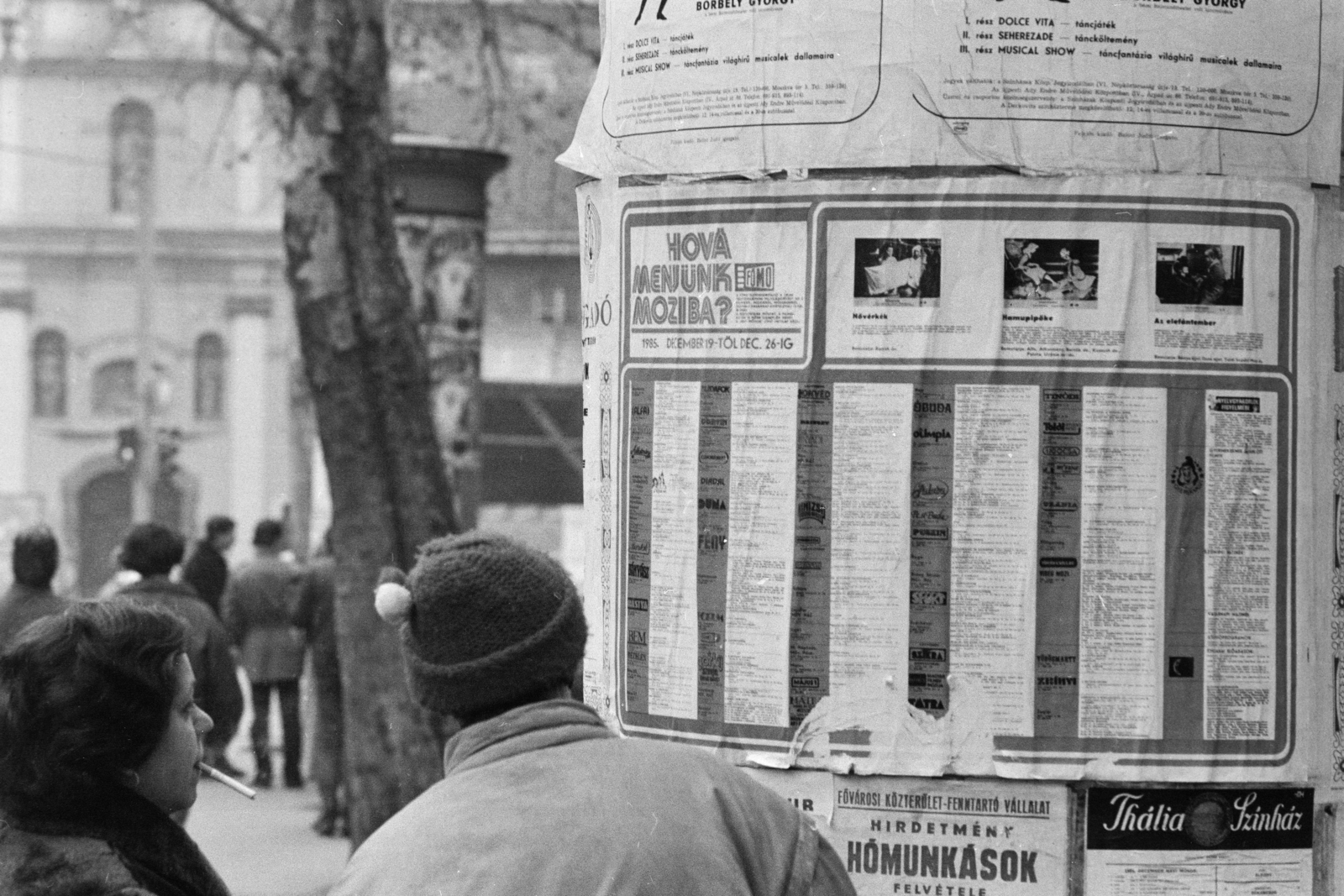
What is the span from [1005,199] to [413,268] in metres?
8.71

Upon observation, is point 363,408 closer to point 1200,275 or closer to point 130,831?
point 130,831

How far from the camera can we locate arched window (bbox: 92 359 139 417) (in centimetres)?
4038

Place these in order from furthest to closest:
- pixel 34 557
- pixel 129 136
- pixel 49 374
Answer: pixel 49 374 → pixel 129 136 → pixel 34 557

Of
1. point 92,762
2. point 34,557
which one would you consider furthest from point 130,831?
point 34,557

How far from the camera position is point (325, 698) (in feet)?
40.6

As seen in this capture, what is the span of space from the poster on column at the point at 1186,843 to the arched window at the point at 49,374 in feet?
130

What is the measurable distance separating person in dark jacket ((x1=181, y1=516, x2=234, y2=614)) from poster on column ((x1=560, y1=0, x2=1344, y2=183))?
11854 millimetres

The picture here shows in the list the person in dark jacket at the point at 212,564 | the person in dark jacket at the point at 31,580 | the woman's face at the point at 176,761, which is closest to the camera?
the woman's face at the point at 176,761

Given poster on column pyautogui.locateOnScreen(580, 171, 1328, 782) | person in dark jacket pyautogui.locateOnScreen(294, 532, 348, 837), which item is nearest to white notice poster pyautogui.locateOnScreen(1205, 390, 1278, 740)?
poster on column pyautogui.locateOnScreen(580, 171, 1328, 782)

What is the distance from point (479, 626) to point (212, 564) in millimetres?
12572

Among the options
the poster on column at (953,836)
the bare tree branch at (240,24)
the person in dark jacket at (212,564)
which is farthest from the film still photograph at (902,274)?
the person in dark jacket at (212,564)

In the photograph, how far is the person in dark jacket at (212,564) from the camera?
1456 centimetres

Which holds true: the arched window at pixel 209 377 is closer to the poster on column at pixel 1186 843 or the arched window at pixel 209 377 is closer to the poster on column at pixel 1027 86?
the poster on column at pixel 1027 86

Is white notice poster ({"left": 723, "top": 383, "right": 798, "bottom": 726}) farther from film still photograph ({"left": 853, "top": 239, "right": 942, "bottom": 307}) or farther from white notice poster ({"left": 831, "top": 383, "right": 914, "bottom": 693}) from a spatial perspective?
film still photograph ({"left": 853, "top": 239, "right": 942, "bottom": 307})
